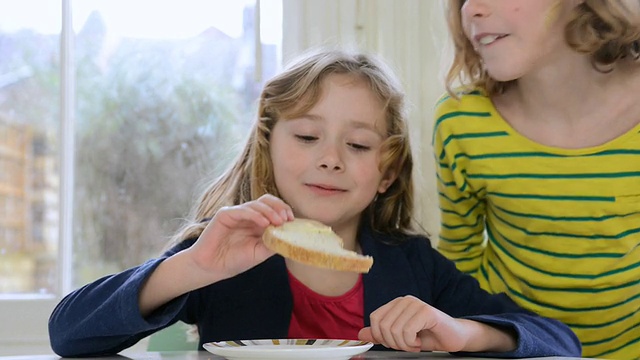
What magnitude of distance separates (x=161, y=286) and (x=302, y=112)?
1.27ft

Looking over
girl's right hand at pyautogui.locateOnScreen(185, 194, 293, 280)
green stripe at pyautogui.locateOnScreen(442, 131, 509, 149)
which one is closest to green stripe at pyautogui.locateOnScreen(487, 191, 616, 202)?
green stripe at pyautogui.locateOnScreen(442, 131, 509, 149)

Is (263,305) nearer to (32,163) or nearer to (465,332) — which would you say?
(465,332)

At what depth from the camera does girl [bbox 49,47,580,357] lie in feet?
3.58

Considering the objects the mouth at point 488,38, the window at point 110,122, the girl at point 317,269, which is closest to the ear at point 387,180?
the girl at point 317,269

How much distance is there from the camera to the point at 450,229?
1654mm

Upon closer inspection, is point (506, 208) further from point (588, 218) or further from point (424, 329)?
point (424, 329)

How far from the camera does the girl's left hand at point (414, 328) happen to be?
106 cm

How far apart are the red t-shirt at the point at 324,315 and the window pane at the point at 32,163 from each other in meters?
0.79

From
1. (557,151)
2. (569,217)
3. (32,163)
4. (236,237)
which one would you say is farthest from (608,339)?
(32,163)

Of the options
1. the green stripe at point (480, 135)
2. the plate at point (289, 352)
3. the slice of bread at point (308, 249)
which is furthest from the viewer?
the green stripe at point (480, 135)

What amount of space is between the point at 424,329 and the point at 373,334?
63mm

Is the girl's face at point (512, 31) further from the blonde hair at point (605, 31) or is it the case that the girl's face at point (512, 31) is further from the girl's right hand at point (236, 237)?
the girl's right hand at point (236, 237)

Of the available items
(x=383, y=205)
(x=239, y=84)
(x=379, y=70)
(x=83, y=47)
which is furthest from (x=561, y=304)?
(x=83, y=47)

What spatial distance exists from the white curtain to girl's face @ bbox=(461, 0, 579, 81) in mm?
366
